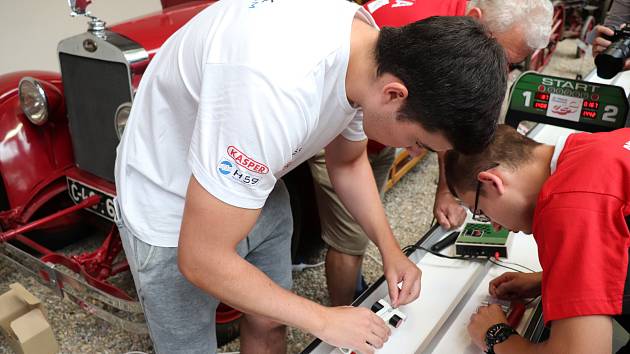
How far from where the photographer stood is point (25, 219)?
1918 mm

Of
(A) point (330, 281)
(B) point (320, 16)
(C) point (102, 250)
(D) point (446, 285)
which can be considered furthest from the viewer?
(A) point (330, 281)

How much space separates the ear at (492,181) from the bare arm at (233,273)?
A: 16.7 inches

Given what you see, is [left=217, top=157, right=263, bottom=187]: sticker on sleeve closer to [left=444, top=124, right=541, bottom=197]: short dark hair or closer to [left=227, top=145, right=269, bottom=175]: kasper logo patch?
[left=227, top=145, right=269, bottom=175]: kasper logo patch

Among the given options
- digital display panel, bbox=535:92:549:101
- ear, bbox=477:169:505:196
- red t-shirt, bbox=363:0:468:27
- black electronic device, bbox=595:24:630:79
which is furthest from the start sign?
ear, bbox=477:169:505:196

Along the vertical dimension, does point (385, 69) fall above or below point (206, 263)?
above

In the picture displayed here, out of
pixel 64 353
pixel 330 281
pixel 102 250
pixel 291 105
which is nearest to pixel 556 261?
pixel 291 105

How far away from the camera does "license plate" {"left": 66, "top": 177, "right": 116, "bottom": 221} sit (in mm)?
1882

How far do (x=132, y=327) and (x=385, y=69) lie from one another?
120 cm

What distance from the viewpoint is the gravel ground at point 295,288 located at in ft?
6.30

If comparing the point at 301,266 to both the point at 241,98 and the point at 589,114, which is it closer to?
the point at 589,114

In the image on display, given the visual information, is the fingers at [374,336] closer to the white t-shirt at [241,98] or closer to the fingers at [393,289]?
the fingers at [393,289]

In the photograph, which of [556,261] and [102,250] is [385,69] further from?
[102,250]

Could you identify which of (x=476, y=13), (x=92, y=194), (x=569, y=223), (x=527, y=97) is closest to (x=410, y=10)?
(x=476, y=13)

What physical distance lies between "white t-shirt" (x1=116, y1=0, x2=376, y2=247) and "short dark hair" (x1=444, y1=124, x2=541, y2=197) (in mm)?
316
